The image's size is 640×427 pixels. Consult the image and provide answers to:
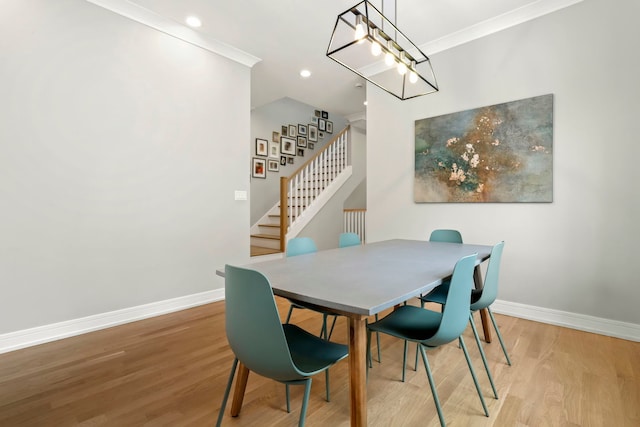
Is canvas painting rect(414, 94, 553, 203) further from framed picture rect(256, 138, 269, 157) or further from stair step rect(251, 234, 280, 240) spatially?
framed picture rect(256, 138, 269, 157)

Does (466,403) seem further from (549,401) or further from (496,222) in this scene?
(496,222)

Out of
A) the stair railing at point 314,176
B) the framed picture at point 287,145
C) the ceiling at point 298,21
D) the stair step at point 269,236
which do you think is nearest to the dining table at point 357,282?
the ceiling at point 298,21

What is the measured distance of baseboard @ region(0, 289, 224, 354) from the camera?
7.30ft

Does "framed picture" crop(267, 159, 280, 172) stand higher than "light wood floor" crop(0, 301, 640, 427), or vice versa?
"framed picture" crop(267, 159, 280, 172)

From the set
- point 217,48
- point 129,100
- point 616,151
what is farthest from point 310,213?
point 616,151

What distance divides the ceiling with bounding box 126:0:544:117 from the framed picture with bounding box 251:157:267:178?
1998mm

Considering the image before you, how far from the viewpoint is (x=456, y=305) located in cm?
136

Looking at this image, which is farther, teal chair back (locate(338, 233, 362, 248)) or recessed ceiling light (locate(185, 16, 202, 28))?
recessed ceiling light (locate(185, 16, 202, 28))

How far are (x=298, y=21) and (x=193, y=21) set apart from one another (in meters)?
1.03

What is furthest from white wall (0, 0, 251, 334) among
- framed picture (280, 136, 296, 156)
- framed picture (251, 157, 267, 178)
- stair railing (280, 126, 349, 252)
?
framed picture (280, 136, 296, 156)

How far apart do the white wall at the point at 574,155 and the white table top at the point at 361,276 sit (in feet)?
3.26

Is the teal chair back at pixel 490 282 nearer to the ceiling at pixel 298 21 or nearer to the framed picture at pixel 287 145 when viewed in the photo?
the ceiling at pixel 298 21

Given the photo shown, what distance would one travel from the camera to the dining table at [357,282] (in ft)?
3.59

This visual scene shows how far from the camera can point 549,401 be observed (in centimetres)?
161
